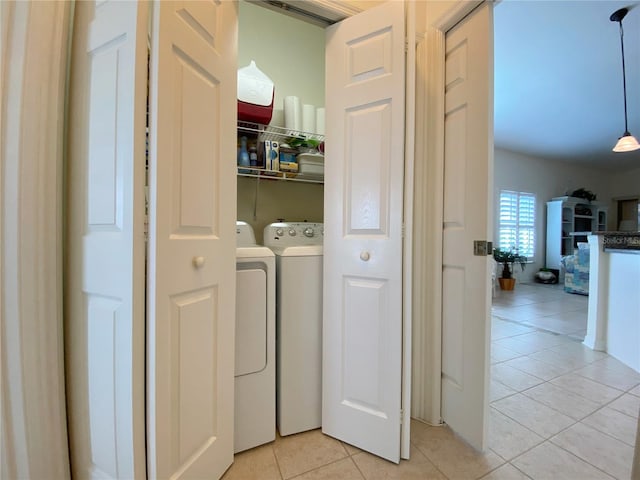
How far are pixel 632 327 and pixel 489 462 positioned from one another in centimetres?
194

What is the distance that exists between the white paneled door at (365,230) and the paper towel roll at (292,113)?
58 centimetres

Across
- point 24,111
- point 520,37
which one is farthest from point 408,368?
point 520,37

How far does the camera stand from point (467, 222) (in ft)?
4.42

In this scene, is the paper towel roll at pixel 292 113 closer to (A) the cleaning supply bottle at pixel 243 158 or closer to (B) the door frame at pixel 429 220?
(A) the cleaning supply bottle at pixel 243 158

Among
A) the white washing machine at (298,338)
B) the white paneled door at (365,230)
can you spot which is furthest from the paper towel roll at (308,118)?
the white washing machine at (298,338)

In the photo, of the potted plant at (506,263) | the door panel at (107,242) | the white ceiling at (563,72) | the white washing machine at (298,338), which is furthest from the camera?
the potted plant at (506,263)

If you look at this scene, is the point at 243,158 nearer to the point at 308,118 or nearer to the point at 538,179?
the point at 308,118

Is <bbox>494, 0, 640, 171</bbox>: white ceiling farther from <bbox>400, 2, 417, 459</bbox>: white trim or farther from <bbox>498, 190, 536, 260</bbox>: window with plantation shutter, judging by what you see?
<bbox>400, 2, 417, 459</bbox>: white trim

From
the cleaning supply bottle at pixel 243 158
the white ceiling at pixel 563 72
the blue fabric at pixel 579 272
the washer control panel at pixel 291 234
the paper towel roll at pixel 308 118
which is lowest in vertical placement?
the blue fabric at pixel 579 272

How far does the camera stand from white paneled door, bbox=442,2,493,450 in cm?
126

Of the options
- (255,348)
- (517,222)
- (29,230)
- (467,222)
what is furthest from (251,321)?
Answer: (517,222)

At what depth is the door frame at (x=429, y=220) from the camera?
4.80 feet

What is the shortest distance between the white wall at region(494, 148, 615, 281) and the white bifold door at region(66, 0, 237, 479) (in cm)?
632

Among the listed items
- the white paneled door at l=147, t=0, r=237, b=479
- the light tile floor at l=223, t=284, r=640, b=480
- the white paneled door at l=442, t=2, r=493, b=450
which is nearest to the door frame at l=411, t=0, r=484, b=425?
the white paneled door at l=442, t=2, r=493, b=450
